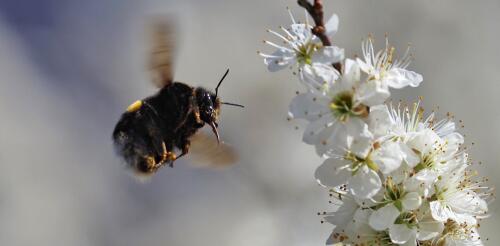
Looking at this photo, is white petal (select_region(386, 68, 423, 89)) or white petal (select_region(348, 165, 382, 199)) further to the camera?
white petal (select_region(386, 68, 423, 89))

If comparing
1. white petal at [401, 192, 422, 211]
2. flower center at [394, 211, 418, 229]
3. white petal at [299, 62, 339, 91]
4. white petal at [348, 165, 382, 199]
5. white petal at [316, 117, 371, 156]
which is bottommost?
flower center at [394, 211, 418, 229]

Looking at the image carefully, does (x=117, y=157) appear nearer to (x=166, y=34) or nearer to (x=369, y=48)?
(x=166, y=34)

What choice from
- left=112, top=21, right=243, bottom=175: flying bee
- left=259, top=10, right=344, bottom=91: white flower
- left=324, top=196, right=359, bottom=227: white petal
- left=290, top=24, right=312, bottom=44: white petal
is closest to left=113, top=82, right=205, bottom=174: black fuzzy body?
left=112, top=21, right=243, bottom=175: flying bee

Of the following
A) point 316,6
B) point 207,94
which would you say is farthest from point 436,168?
point 207,94

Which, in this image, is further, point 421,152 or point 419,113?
point 419,113

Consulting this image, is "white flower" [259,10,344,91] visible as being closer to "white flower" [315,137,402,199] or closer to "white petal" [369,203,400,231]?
"white flower" [315,137,402,199]

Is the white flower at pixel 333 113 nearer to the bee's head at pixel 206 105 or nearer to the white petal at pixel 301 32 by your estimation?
the white petal at pixel 301 32

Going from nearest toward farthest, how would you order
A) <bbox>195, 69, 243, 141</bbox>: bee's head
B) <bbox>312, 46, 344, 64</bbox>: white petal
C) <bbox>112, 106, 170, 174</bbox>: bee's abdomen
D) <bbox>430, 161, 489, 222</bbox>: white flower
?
<bbox>312, 46, 344, 64</bbox>: white petal < <bbox>430, 161, 489, 222</bbox>: white flower < <bbox>112, 106, 170, 174</bbox>: bee's abdomen < <bbox>195, 69, 243, 141</bbox>: bee's head
